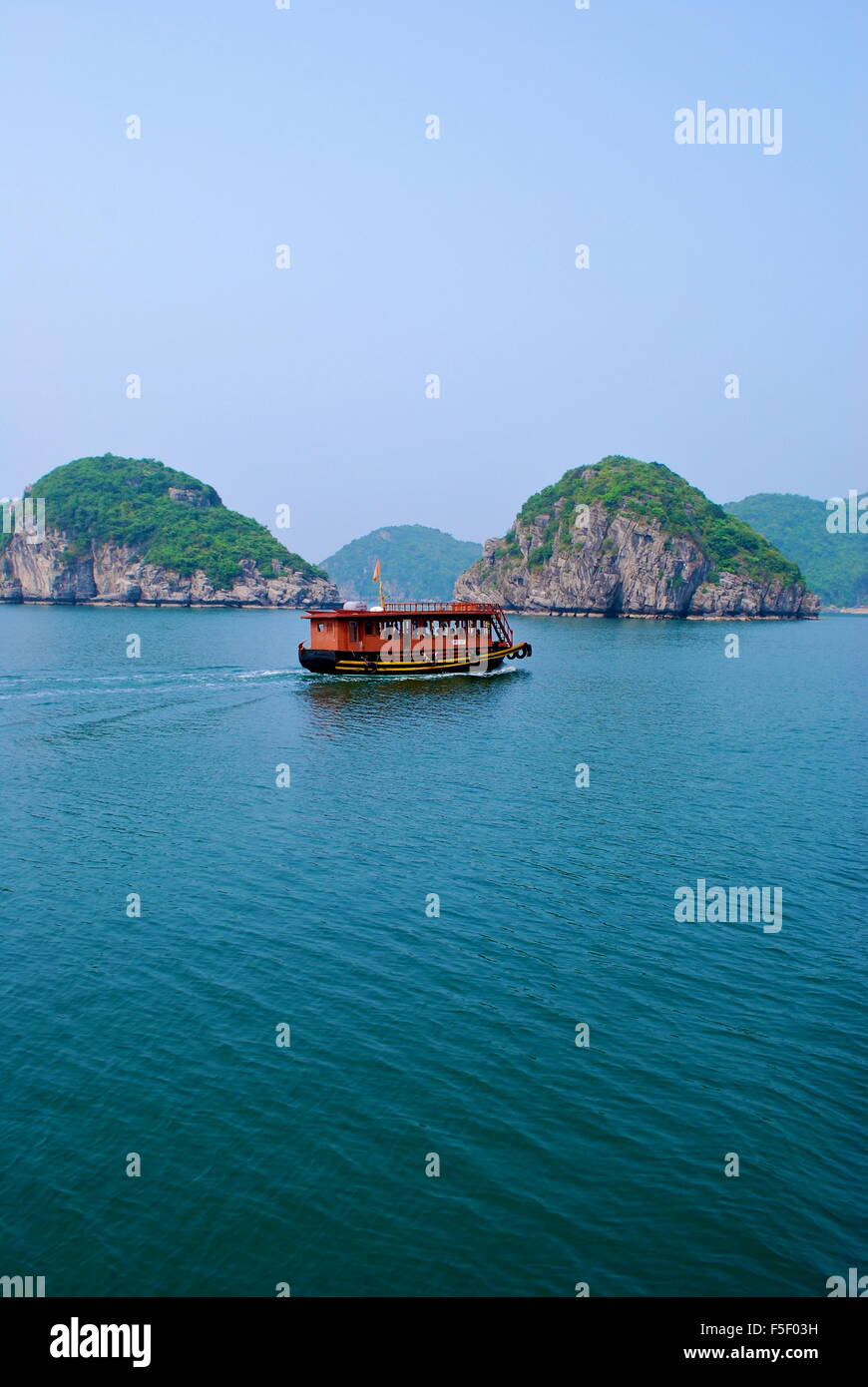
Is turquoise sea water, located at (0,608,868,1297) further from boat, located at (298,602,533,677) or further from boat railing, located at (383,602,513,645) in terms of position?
boat railing, located at (383,602,513,645)

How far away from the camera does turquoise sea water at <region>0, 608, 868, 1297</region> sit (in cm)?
1427

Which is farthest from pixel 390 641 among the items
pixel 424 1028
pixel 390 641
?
pixel 424 1028

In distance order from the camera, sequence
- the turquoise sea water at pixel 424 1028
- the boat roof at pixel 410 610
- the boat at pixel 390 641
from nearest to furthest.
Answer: the turquoise sea water at pixel 424 1028, the boat roof at pixel 410 610, the boat at pixel 390 641

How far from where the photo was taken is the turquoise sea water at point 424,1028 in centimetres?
1427

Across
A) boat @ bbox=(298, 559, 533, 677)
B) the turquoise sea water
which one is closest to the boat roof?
boat @ bbox=(298, 559, 533, 677)

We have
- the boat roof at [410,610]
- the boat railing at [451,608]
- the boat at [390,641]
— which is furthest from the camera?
the boat railing at [451,608]

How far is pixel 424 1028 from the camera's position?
20.5 meters

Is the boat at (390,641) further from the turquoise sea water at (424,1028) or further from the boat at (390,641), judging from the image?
the turquoise sea water at (424,1028)

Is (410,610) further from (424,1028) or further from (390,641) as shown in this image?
(424,1028)

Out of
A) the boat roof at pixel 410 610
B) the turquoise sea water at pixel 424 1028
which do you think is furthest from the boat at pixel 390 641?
the turquoise sea water at pixel 424 1028

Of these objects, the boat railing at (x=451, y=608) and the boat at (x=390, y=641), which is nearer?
the boat at (x=390, y=641)

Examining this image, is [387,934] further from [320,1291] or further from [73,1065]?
[320,1291]
